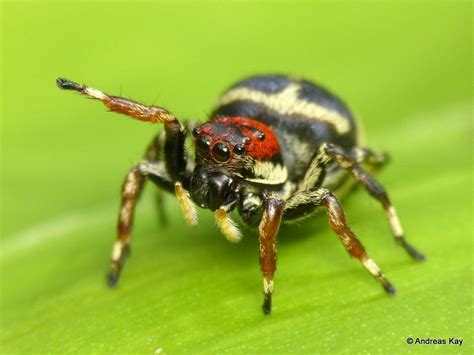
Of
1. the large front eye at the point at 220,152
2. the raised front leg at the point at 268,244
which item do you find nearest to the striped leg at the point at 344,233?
the raised front leg at the point at 268,244

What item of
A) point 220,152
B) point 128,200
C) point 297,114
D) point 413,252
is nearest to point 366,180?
point 413,252

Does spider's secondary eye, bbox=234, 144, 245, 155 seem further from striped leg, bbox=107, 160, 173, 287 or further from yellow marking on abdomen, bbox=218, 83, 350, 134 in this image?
yellow marking on abdomen, bbox=218, 83, 350, 134

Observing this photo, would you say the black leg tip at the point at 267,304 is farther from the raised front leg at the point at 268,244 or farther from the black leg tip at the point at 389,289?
the black leg tip at the point at 389,289

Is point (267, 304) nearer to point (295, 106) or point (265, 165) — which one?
point (265, 165)

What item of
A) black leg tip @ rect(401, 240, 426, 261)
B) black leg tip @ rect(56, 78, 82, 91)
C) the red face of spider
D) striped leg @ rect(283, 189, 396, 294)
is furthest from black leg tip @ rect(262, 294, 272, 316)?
black leg tip @ rect(56, 78, 82, 91)

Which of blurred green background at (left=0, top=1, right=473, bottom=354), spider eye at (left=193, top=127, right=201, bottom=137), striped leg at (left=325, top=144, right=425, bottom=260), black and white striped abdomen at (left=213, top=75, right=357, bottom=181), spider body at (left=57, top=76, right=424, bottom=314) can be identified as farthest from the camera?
black and white striped abdomen at (left=213, top=75, right=357, bottom=181)

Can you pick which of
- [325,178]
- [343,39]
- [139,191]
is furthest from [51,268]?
[343,39]
